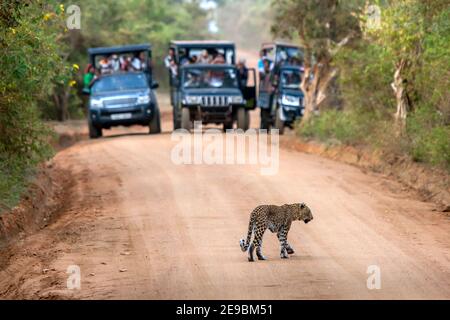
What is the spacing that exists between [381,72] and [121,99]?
9.52 meters

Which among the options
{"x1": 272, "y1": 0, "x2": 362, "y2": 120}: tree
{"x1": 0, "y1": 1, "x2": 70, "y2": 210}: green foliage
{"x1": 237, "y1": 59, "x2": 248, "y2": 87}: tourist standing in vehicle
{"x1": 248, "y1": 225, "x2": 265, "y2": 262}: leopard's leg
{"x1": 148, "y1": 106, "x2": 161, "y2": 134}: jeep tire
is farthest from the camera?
{"x1": 237, "y1": 59, "x2": 248, "y2": 87}: tourist standing in vehicle

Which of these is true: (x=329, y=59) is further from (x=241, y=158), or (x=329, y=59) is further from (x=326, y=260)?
(x=326, y=260)

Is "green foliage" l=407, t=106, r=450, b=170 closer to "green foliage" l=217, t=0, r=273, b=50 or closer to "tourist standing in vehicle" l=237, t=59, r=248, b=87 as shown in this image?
"tourist standing in vehicle" l=237, t=59, r=248, b=87

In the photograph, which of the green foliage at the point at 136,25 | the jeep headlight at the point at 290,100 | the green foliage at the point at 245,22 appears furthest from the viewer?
the green foliage at the point at 245,22

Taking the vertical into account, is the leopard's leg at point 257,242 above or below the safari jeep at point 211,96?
above

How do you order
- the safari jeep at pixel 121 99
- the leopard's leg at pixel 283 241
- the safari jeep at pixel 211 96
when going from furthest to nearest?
the safari jeep at pixel 211 96
the safari jeep at pixel 121 99
the leopard's leg at pixel 283 241

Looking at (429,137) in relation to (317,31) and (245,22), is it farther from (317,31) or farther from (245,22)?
(245,22)

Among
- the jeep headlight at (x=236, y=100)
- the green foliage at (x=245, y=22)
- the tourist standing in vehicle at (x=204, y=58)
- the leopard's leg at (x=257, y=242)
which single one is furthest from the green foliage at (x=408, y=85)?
the green foliage at (x=245, y=22)

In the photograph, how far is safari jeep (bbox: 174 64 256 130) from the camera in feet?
101

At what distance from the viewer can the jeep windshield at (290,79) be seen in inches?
1275

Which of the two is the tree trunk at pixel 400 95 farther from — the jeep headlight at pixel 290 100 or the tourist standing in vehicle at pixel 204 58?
the tourist standing in vehicle at pixel 204 58

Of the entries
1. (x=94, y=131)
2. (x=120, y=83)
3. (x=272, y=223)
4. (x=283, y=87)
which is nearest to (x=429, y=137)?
(x=272, y=223)

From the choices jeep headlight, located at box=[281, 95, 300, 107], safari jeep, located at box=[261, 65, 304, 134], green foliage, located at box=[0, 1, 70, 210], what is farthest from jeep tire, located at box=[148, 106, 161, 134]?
green foliage, located at box=[0, 1, 70, 210]
